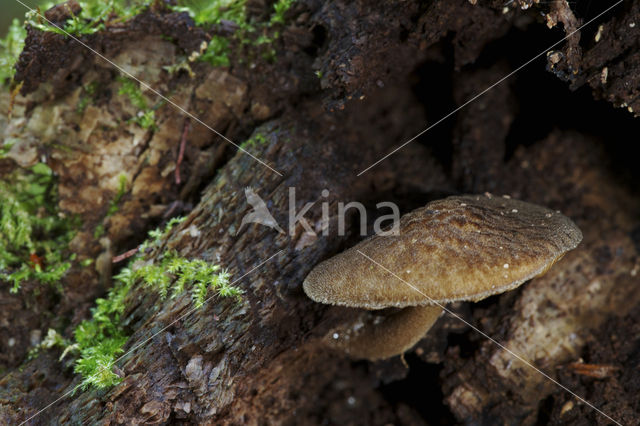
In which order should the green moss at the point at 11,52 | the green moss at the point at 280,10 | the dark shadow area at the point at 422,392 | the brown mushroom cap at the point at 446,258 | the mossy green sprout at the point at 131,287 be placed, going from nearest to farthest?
the brown mushroom cap at the point at 446,258
the mossy green sprout at the point at 131,287
the green moss at the point at 11,52
the green moss at the point at 280,10
the dark shadow area at the point at 422,392

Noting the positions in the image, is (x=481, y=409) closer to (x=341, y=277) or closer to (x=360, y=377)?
(x=360, y=377)

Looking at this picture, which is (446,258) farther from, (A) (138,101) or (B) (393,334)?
(A) (138,101)

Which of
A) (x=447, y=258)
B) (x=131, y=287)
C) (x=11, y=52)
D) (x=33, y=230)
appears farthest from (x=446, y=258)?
(x=11, y=52)

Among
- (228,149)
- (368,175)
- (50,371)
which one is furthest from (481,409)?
(50,371)

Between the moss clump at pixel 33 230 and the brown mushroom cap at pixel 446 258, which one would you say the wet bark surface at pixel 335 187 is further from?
the brown mushroom cap at pixel 446 258

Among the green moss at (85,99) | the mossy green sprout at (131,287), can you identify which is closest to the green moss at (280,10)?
the green moss at (85,99)

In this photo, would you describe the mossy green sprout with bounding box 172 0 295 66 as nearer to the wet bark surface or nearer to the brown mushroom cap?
the wet bark surface

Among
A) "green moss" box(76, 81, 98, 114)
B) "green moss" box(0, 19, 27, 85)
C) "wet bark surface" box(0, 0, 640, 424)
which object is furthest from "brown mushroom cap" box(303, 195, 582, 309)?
"green moss" box(0, 19, 27, 85)
